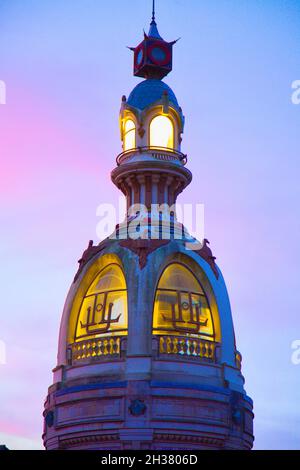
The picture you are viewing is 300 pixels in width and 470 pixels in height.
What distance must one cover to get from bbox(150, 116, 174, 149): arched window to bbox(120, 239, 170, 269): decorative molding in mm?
5733

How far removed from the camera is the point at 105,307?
64.1 metres

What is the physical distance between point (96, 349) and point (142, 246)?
5.27 metres

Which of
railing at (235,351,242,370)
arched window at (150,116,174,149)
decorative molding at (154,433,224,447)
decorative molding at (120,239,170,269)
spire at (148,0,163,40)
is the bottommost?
decorative molding at (154,433,224,447)

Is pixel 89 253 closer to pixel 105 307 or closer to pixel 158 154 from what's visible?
pixel 105 307

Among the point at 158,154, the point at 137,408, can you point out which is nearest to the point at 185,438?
the point at 137,408

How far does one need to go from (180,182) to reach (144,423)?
13.2m

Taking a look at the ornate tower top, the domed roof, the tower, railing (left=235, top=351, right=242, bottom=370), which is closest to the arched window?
the tower

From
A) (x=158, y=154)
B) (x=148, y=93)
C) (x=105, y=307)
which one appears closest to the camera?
(x=105, y=307)

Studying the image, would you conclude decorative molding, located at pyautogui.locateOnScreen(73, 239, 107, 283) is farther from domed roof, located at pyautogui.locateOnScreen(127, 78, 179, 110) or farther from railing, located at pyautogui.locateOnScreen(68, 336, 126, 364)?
domed roof, located at pyautogui.locateOnScreen(127, 78, 179, 110)

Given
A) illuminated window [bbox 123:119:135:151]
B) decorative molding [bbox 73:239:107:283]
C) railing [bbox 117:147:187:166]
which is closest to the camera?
decorative molding [bbox 73:239:107:283]

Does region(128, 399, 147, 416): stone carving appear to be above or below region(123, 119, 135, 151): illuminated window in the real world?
below

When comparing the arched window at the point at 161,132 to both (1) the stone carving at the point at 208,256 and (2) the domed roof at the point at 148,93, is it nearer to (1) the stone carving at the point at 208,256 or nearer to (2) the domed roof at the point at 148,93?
(2) the domed roof at the point at 148,93

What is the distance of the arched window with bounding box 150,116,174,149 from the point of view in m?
67.8
